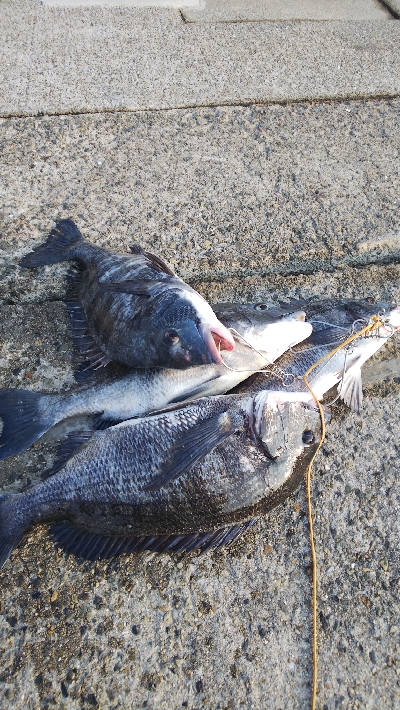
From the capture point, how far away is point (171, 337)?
2309 millimetres

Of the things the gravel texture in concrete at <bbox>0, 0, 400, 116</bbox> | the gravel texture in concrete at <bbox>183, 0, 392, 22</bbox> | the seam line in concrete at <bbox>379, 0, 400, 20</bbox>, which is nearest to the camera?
the gravel texture in concrete at <bbox>0, 0, 400, 116</bbox>

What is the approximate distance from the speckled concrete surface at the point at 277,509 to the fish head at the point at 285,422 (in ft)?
1.10

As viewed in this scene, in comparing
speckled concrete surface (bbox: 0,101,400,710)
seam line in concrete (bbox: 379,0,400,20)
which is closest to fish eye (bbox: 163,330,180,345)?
speckled concrete surface (bbox: 0,101,400,710)

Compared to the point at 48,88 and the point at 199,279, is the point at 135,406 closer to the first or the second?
the point at 199,279

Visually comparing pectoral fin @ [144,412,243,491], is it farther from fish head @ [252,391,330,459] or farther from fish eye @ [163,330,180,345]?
fish eye @ [163,330,180,345]

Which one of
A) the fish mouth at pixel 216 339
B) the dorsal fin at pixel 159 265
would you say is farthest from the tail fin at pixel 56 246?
the fish mouth at pixel 216 339

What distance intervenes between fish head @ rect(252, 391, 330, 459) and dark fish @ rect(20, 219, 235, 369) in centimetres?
31

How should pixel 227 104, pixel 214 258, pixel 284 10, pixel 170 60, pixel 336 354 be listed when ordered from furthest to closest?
pixel 284 10 < pixel 170 60 < pixel 227 104 < pixel 214 258 < pixel 336 354

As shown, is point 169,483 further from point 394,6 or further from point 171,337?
point 394,6

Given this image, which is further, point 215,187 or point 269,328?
point 215,187

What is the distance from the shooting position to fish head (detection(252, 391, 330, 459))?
2.17 meters

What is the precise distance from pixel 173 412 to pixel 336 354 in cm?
97

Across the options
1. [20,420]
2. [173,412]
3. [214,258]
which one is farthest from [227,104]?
[20,420]

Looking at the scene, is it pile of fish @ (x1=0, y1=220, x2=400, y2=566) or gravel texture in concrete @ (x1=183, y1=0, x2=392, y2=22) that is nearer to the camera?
pile of fish @ (x1=0, y1=220, x2=400, y2=566)
